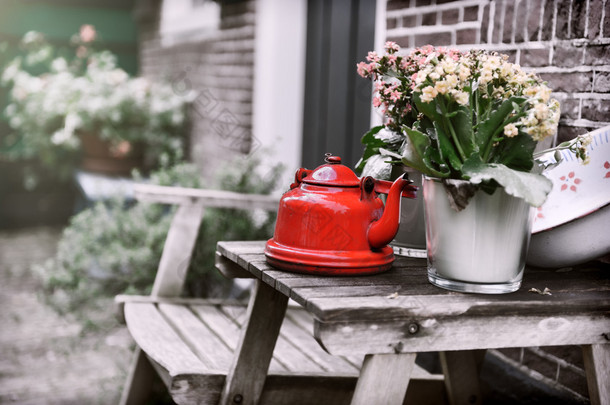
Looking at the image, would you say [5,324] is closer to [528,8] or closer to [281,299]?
[281,299]

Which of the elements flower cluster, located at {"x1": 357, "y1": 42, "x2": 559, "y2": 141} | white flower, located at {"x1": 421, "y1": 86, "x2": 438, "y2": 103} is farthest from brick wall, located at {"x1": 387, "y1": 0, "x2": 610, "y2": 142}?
white flower, located at {"x1": 421, "y1": 86, "x2": 438, "y2": 103}

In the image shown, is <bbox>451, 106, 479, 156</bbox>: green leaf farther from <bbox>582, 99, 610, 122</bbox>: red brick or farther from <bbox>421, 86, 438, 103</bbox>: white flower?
<bbox>582, 99, 610, 122</bbox>: red brick

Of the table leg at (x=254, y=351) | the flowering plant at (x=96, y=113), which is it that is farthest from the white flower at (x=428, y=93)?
the flowering plant at (x=96, y=113)

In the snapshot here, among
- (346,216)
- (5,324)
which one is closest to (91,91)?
(5,324)

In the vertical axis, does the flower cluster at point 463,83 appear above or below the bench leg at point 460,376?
above

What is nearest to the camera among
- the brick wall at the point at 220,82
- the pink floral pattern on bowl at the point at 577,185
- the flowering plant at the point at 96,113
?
the pink floral pattern on bowl at the point at 577,185

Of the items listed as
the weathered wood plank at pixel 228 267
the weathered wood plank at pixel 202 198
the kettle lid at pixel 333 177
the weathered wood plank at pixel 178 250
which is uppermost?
the kettle lid at pixel 333 177

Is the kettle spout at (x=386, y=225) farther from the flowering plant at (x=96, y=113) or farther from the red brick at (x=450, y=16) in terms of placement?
the flowering plant at (x=96, y=113)

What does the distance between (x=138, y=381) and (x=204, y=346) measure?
0.43 meters

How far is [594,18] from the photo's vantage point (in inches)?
75.1

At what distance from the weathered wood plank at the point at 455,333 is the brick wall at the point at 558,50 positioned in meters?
0.65

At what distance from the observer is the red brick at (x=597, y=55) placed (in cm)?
188

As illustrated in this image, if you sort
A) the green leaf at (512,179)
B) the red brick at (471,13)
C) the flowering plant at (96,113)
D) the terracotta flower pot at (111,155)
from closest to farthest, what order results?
the green leaf at (512,179), the red brick at (471,13), the flowering plant at (96,113), the terracotta flower pot at (111,155)

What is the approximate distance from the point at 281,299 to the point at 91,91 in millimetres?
4124
